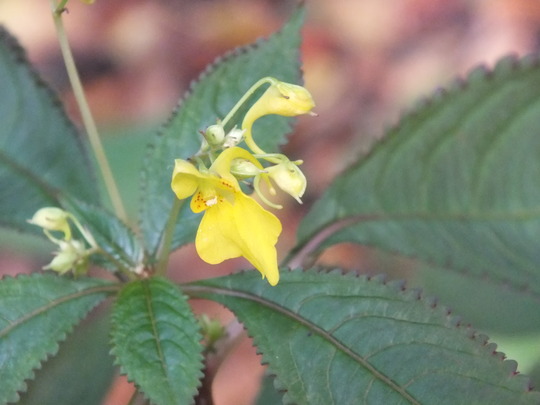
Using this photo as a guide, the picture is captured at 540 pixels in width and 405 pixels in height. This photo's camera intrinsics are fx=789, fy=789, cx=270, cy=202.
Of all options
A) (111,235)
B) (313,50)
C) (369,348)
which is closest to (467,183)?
(369,348)

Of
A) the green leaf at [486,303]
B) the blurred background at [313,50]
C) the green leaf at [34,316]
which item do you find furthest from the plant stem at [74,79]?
the blurred background at [313,50]

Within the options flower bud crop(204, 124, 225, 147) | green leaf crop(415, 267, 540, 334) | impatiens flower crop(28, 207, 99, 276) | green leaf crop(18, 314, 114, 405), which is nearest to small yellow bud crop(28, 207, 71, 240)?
impatiens flower crop(28, 207, 99, 276)

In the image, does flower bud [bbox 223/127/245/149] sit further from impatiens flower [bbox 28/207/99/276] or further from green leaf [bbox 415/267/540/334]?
green leaf [bbox 415/267/540/334]

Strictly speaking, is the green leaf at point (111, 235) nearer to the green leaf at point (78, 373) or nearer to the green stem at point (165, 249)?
the green stem at point (165, 249)

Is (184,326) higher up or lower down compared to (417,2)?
lower down

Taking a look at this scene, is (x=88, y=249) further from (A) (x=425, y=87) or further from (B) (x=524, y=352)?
(A) (x=425, y=87)

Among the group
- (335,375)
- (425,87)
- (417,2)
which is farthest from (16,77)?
(417,2)
